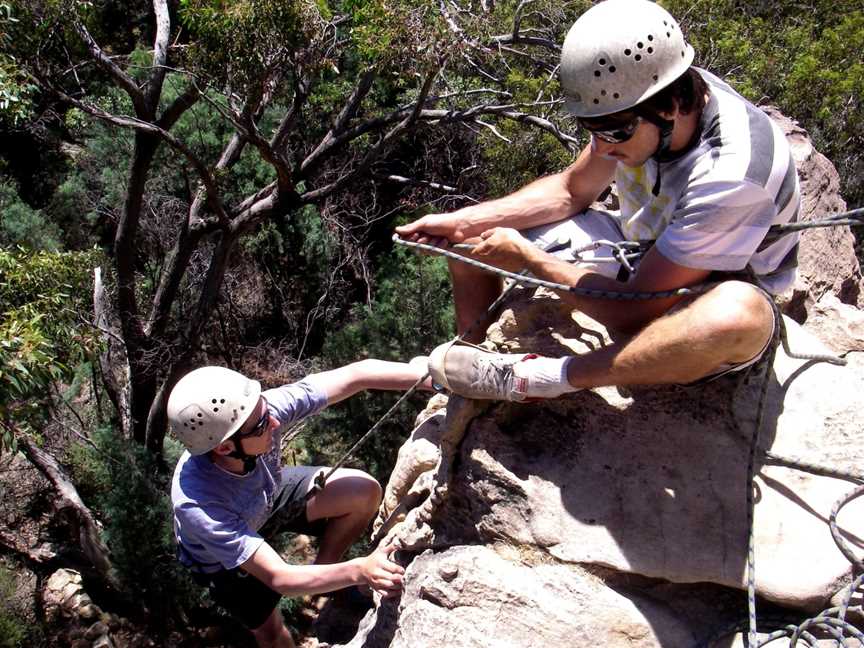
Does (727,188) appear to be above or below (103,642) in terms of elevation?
above

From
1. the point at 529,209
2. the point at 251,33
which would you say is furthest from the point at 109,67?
the point at 529,209

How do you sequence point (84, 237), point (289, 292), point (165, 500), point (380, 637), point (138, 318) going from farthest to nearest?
point (84, 237), point (289, 292), point (138, 318), point (165, 500), point (380, 637)

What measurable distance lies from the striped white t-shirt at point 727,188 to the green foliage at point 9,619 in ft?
20.9

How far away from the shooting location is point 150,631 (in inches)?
299

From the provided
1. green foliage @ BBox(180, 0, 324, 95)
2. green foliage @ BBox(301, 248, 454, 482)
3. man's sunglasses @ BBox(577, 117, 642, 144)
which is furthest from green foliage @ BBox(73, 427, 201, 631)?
man's sunglasses @ BBox(577, 117, 642, 144)

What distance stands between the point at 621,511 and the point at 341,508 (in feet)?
4.55

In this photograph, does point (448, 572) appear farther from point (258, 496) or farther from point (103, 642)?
point (103, 642)

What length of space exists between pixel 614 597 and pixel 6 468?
736cm

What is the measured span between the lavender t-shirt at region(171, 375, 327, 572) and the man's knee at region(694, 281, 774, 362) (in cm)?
168

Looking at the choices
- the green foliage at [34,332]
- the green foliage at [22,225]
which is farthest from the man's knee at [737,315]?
the green foliage at [22,225]

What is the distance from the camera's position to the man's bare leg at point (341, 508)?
3611 millimetres

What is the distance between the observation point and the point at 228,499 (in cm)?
321

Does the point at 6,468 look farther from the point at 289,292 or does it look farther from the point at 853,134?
the point at 853,134

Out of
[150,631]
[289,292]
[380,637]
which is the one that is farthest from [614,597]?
[289,292]
